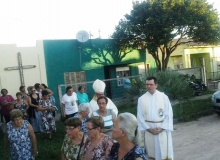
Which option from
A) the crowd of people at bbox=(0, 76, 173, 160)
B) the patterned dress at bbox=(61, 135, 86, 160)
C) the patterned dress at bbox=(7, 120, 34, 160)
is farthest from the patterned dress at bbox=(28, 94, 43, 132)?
the patterned dress at bbox=(61, 135, 86, 160)

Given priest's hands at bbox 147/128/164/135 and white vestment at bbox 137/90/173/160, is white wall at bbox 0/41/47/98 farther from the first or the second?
priest's hands at bbox 147/128/164/135

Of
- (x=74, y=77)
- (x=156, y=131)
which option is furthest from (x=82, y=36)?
(x=156, y=131)

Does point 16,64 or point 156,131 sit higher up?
point 16,64

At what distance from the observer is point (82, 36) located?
16.1 metres

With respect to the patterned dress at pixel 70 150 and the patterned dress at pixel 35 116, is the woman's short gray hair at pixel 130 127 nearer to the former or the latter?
the patterned dress at pixel 70 150

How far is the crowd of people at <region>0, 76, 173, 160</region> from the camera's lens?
314 cm

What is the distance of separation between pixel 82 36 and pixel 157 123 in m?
11.1

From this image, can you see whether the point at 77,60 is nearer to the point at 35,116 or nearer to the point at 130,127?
the point at 35,116

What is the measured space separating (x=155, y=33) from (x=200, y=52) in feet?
37.6

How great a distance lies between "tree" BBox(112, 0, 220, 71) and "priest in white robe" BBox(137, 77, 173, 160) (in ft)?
38.4

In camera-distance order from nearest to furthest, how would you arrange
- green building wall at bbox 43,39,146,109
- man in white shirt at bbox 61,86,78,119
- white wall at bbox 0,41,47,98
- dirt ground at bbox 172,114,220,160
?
dirt ground at bbox 172,114,220,160
man in white shirt at bbox 61,86,78,119
white wall at bbox 0,41,47,98
green building wall at bbox 43,39,146,109

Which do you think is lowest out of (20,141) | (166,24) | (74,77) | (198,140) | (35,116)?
(198,140)

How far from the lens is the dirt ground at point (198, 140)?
22.3 feet

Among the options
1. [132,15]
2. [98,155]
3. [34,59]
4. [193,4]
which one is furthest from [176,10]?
[98,155]
